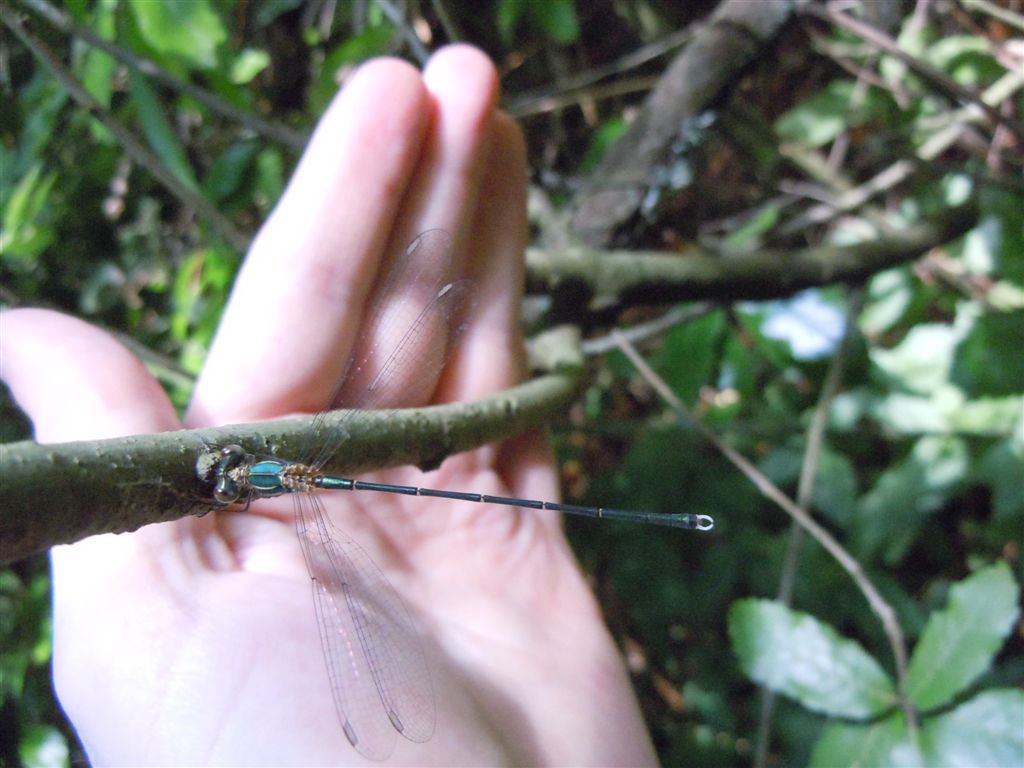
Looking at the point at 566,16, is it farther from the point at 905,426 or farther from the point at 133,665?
the point at 133,665

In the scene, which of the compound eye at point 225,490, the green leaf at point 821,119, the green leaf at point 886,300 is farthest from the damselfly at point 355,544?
the green leaf at point 821,119

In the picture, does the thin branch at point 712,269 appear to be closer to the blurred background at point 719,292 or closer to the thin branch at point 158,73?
the blurred background at point 719,292

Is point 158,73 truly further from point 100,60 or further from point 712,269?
point 712,269

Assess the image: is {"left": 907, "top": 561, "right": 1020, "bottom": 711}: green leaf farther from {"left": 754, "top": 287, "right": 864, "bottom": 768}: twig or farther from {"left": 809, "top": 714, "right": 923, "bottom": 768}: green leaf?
{"left": 754, "top": 287, "right": 864, "bottom": 768}: twig

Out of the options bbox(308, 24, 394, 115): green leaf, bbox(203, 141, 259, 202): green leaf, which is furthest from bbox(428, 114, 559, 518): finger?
bbox(203, 141, 259, 202): green leaf

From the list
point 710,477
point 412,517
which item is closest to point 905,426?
point 710,477
